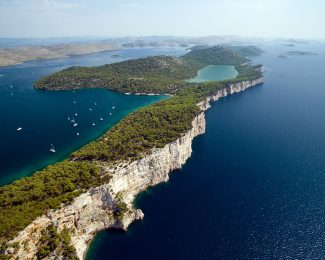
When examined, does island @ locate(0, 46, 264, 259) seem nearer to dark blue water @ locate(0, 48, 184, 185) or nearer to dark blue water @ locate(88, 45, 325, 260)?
dark blue water @ locate(88, 45, 325, 260)

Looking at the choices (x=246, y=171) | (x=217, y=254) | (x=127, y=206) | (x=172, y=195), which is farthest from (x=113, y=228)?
(x=246, y=171)

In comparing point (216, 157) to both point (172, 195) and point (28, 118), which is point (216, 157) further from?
point (28, 118)

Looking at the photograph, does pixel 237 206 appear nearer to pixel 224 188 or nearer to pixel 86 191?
pixel 224 188

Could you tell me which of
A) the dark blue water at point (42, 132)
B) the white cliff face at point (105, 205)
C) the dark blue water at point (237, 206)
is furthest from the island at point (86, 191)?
the dark blue water at point (42, 132)

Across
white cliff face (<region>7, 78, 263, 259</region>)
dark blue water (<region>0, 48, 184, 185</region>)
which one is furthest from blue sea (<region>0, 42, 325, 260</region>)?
white cliff face (<region>7, 78, 263, 259</region>)

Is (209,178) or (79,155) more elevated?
(79,155)

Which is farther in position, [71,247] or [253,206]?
[253,206]

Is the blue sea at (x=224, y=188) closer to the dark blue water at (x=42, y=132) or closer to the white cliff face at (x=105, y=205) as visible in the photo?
the dark blue water at (x=42, y=132)

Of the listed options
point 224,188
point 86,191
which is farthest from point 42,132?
point 224,188
